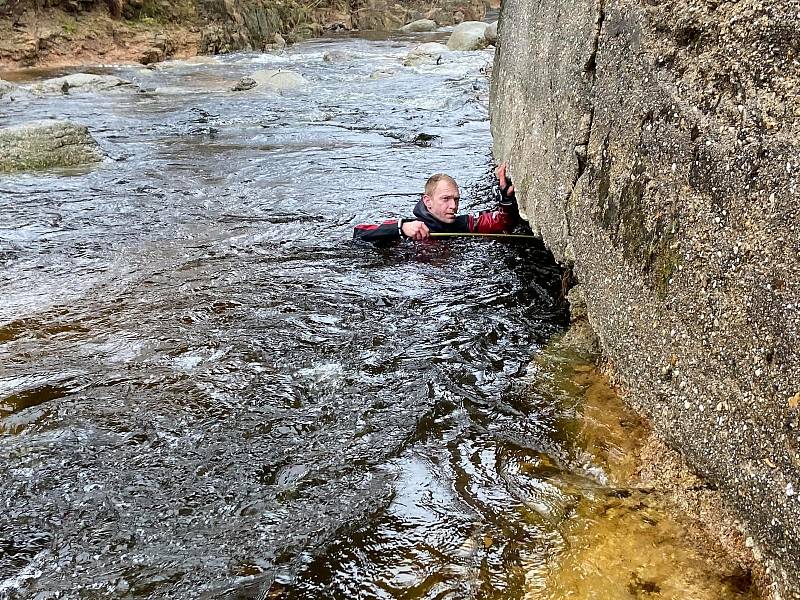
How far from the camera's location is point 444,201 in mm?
5688

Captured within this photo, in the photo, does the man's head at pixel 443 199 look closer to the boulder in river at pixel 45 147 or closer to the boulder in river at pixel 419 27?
the boulder in river at pixel 45 147

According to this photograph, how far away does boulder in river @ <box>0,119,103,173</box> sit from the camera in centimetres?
823

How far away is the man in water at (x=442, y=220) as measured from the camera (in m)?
5.61

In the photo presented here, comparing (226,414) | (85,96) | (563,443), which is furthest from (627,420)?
(85,96)

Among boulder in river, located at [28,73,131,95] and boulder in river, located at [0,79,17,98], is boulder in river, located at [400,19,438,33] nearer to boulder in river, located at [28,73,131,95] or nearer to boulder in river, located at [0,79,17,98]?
boulder in river, located at [28,73,131,95]

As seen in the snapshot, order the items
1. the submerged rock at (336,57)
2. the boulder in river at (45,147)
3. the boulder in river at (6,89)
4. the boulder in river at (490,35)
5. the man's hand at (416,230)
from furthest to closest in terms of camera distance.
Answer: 1. the boulder in river at (490,35)
2. the submerged rock at (336,57)
3. the boulder in river at (6,89)
4. the boulder in river at (45,147)
5. the man's hand at (416,230)

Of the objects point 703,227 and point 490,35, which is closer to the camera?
point 703,227

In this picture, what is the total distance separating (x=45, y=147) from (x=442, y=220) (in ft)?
18.5

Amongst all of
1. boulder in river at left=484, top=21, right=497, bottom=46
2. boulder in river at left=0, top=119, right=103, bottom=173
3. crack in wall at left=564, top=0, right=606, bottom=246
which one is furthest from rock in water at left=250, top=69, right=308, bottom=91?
crack in wall at left=564, top=0, right=606, bottom=246

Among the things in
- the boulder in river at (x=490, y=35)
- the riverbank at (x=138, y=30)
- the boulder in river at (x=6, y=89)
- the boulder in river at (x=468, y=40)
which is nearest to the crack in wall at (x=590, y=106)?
the boulder in river at (x=6, y=89)

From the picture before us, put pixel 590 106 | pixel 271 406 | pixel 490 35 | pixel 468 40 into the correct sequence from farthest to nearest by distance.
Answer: pixel 490 35, pixel 468 40, pixel 590 106, pixel 271 406

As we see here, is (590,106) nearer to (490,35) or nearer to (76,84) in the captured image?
(76,84)

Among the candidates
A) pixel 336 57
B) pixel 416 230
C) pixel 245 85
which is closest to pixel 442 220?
pixel 416 230

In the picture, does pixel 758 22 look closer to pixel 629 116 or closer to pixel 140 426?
pixel 629 116
